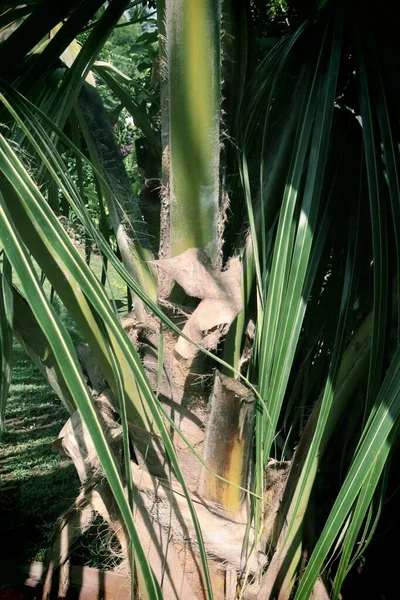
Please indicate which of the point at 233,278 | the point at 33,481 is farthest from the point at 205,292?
the point at 33,481

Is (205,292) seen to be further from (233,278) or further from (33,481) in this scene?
(33,481)

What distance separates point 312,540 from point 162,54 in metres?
0.85

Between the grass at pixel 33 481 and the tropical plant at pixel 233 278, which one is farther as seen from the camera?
the grass at pixel 33 481

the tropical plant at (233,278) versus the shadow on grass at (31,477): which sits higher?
the tropical plant at (233,278)

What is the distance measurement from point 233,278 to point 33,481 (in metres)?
1.63

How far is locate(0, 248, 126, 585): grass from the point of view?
1.79 meters

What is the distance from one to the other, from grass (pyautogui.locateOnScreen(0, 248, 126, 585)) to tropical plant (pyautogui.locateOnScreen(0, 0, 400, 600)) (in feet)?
1.28

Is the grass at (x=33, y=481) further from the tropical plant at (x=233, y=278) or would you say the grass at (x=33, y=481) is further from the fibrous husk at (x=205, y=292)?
the fibrous husk at (x=205, y=292)

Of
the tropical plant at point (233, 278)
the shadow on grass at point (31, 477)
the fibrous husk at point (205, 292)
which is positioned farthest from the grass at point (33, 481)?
the fibrous husk at point (205, 292)

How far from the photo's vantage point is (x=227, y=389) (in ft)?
2.96

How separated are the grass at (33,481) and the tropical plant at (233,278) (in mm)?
389

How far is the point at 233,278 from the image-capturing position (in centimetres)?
90

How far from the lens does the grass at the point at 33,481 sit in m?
1.79

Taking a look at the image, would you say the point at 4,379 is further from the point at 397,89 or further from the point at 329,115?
the point at 397,89
